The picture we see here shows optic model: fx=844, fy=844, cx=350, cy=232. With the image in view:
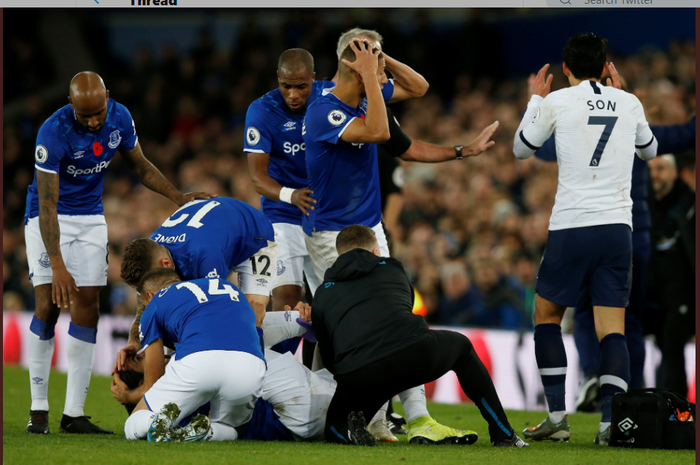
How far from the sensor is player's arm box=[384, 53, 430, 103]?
6004mm

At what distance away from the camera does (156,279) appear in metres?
4.78

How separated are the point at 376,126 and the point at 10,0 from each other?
258 centimetres

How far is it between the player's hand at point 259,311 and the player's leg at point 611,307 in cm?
211

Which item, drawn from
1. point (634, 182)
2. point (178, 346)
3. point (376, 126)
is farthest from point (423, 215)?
point (178, 346)

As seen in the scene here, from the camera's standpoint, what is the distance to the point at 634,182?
22.2ft

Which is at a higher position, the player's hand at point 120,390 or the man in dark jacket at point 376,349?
the man in dark jacket at point 376,349

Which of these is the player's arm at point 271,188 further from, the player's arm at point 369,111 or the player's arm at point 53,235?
the player's arm at point 53,235

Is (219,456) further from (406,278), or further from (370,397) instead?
(406,278)

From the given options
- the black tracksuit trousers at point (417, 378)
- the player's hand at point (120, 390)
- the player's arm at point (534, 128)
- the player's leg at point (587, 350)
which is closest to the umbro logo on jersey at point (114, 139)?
the player's hand at point (120, 390)

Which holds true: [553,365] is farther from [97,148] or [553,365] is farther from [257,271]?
[97,148]

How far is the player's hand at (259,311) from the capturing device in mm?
5500

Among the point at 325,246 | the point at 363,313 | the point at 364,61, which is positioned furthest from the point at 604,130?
the point at 325,246

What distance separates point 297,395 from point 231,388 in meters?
0.53

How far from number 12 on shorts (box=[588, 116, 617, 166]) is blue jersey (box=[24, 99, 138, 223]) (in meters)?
3.09
